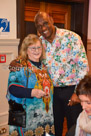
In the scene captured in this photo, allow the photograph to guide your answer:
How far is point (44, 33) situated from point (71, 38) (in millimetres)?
250

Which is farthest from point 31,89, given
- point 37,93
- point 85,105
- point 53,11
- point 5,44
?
point 53,11

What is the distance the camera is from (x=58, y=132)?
217 centimetres

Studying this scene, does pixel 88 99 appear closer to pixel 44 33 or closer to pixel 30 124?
pixel 30 124

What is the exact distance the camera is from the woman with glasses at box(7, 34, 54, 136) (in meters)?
1.70

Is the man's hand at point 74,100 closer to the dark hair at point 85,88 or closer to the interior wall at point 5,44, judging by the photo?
the dark hair at point 85,88

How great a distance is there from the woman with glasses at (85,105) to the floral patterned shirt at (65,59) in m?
0.52

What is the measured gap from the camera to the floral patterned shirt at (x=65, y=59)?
193 cm

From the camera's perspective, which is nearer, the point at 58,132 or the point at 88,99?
the point at 88,99

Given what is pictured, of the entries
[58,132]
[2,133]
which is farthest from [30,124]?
[2,133]

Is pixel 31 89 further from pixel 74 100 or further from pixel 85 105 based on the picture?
pixel 85 105

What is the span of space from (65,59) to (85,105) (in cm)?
68

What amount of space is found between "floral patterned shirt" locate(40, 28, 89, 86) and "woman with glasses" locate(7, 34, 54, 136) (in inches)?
4.7

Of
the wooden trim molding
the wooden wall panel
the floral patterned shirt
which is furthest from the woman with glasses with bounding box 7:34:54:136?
the wooden wall panel

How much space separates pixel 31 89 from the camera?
1670 mm
